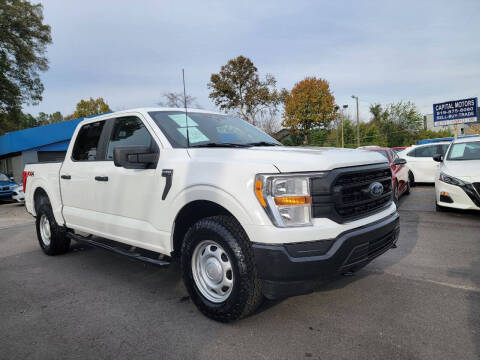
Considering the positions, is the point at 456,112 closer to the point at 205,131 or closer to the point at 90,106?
the point at 205,131

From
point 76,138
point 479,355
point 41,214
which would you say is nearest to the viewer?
point 479,355

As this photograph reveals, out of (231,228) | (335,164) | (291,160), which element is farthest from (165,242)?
(335,164)

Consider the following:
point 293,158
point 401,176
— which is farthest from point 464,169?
point 293,158

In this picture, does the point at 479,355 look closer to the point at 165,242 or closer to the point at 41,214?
the point at 165,242

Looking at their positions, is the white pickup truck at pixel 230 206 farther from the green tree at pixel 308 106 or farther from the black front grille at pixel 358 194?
the green tree at pixel 308 106

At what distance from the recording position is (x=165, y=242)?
10.2 ft

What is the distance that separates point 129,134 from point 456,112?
59.6ft

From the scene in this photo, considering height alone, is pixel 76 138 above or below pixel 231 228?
above

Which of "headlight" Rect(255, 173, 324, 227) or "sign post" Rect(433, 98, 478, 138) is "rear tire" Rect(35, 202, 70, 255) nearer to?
"headlight" Rect(255, 173, 324, 227)

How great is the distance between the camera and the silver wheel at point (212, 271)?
2750mm

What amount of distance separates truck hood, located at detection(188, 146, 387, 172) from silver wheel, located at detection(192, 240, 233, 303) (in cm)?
72

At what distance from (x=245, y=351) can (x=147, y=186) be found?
169 centimetres

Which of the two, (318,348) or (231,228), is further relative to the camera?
(231,228)

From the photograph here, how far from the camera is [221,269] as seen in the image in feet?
9.04
